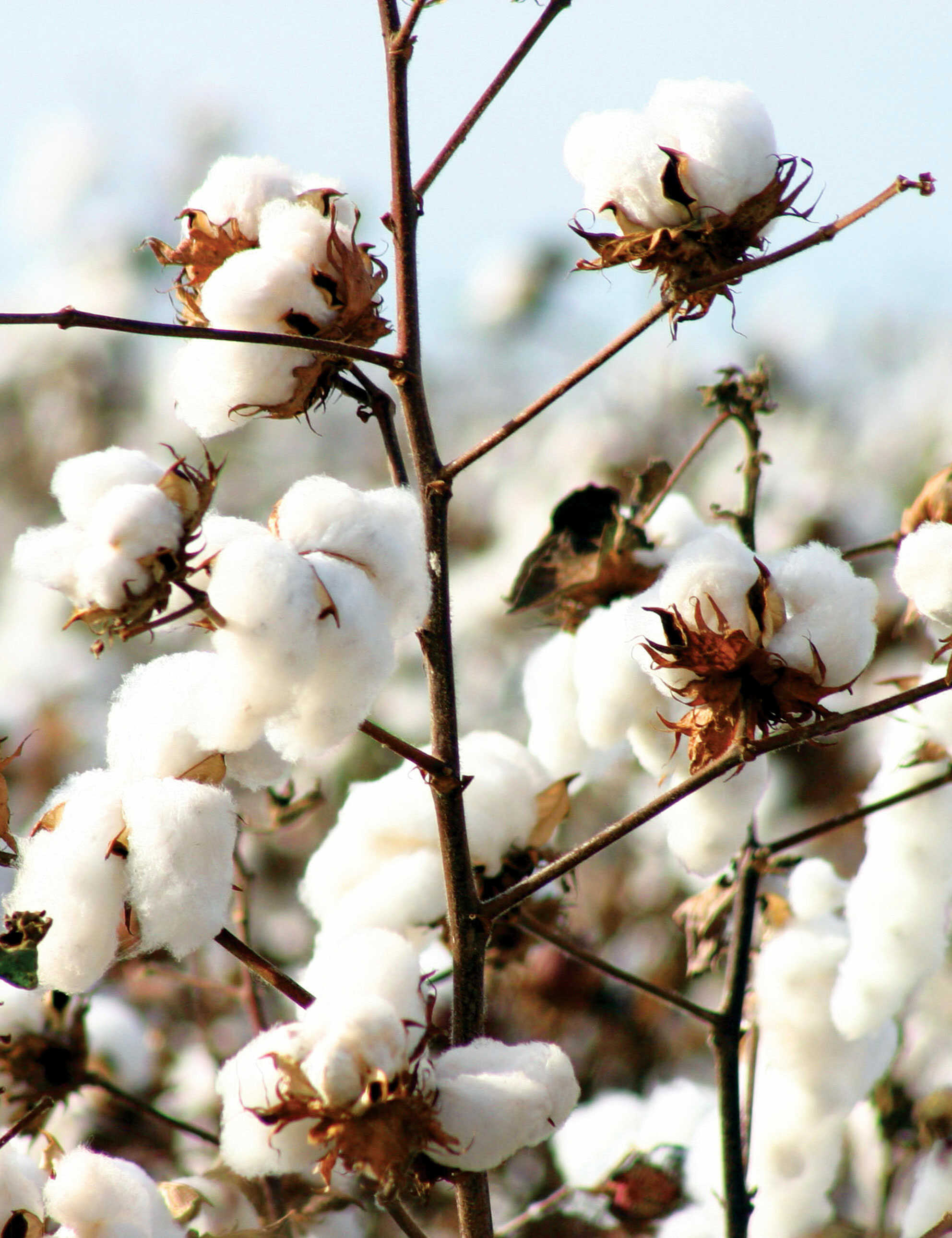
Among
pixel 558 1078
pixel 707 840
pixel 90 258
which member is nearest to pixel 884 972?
pixel 707 840

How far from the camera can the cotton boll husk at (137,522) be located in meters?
0.77

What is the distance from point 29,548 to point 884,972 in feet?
3.73

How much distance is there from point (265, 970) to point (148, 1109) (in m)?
0.56

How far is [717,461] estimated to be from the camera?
486 cm

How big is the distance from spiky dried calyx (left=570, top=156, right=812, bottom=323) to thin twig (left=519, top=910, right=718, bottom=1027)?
0.57 metres

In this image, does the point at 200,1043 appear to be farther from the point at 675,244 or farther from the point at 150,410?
the point at 150,410

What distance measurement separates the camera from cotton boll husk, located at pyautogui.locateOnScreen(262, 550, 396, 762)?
808 mm

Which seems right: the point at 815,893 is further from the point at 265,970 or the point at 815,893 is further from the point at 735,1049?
the point at 265,970

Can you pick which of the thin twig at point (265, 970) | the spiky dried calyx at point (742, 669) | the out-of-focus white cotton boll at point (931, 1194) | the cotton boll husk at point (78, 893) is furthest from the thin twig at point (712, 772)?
the out-of-focus white cotton boll at point (931, 1194)

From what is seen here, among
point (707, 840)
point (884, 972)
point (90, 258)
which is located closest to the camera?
point (707, 840)

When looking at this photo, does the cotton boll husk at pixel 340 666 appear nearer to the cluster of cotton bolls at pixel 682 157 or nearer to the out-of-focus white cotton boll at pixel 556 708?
the cluster of cotton bolls at pixel 682 157

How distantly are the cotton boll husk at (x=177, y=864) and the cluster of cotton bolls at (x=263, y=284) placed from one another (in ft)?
1.06

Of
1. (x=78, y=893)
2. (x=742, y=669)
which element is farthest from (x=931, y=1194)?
(x=78, y=893)

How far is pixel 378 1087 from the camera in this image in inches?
30.7
